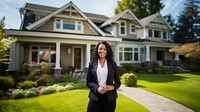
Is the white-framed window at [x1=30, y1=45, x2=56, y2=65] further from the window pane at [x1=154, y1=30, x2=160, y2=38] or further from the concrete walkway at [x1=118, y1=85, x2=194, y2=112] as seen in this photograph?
the window pane at [x1=154, y1=30, x2=160, y2=38]

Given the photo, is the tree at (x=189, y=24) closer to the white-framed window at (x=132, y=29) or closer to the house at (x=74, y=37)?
the house at (x=74, y=37)

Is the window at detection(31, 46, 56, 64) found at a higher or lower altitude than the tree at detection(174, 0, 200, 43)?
lower

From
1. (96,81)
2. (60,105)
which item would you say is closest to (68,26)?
(60,105)

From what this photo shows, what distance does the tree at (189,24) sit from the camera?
29.6 meters

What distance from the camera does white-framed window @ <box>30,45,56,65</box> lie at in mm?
14234

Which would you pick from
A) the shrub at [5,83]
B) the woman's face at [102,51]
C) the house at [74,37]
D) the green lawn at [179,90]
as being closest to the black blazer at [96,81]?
the woman's face at [102,51]

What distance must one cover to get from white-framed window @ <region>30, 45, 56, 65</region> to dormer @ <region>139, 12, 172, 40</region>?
1314 cm

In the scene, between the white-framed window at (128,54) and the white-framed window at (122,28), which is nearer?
the white-framed window at (128,54)

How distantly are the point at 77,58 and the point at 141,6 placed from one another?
946 inches

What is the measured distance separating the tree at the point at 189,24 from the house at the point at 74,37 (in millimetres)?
8734

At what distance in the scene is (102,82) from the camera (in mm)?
2646

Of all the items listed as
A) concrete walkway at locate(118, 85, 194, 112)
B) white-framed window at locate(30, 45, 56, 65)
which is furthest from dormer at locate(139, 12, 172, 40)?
concrete walkway at locate(118, 85, 194, 112)

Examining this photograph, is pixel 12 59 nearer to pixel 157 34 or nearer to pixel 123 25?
pixel 123 25

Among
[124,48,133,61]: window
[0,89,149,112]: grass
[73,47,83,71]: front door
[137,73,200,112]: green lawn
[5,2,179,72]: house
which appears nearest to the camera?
[0,89,149,112]: grass
